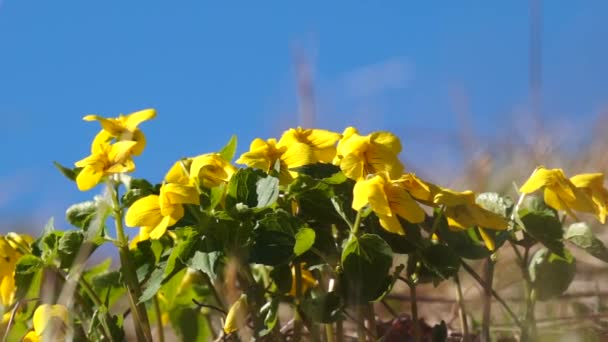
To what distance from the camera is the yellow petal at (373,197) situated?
1.16 meters

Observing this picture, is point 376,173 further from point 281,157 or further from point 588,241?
point 588,241

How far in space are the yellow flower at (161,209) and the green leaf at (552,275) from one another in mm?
516

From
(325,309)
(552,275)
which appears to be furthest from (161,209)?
(552,275)

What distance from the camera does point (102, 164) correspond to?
4.58 ft

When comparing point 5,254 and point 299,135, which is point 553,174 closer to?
point 299,135

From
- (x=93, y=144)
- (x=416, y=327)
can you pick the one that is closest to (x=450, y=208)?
(x=416, y=327)

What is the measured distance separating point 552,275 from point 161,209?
573mm

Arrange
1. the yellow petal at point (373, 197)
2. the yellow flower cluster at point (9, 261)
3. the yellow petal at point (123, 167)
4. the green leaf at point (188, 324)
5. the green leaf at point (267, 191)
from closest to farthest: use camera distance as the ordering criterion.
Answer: the yellow petal at point (373, 197)
the green leaf at point (267, 191)
the yellow petal at point (123, 167)
the yellow flower cluster at point (9, 261)
the green leaf at point (188, 324)

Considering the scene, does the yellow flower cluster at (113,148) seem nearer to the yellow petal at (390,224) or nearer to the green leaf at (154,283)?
the green leaf at (154,283)

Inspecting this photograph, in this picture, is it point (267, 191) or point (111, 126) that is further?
point (111, 126)

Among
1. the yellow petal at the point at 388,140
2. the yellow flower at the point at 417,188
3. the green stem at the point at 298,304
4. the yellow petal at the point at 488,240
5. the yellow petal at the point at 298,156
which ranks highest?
the yellow petal at the point at 388,140

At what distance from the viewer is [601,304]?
5.38ft

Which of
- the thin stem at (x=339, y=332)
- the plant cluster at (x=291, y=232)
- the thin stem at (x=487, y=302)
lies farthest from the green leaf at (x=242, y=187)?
the thin stem at (x=487, y=302)

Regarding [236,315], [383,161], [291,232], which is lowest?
[236,315]
